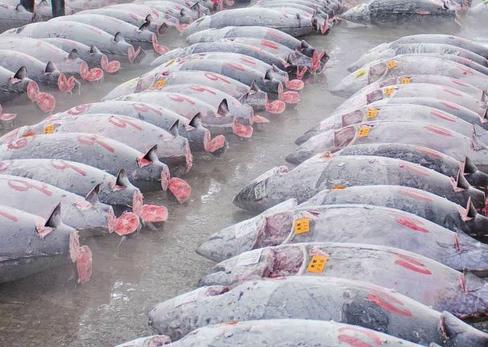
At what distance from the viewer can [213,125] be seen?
6578 millimetres

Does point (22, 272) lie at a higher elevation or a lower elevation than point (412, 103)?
lower

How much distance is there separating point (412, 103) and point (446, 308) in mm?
3039

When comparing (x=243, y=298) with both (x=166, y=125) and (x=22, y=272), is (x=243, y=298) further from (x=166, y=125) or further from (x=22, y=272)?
(x=166, y=125)

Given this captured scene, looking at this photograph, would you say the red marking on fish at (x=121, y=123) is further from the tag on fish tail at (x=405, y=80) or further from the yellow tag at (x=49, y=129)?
the tag on fish tail at (x=405, y=80)

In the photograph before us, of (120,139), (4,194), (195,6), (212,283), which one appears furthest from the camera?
(195,6)

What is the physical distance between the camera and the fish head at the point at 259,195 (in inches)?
203

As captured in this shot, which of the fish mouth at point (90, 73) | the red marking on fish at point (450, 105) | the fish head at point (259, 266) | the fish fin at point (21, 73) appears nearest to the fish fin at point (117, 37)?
the fish mouth at point (90, 73)

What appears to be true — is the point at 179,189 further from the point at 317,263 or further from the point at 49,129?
the point at 317,263

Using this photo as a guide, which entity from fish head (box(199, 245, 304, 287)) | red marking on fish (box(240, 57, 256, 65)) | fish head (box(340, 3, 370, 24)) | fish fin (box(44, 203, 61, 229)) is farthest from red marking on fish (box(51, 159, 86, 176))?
fish head (box(340, 3, 370, 24))

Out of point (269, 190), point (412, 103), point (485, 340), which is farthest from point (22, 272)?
point (412, 103)

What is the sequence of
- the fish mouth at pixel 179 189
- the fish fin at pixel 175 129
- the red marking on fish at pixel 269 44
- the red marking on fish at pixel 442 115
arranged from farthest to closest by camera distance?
the red marking on fish at pixel 269 44, the red marking on fish at pixel 442 115, the fish fin at pixel 175 129, the fish mouth at pixel 179 189

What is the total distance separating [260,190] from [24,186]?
1.66 metres

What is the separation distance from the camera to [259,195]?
17.1ft

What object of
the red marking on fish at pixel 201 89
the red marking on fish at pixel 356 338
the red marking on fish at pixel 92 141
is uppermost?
the red marking on fish at pixel 356 338
